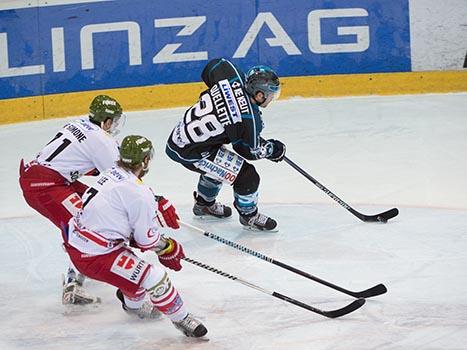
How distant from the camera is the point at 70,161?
4633 mm

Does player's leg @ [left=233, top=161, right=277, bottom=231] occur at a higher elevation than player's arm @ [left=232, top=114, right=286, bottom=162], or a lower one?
lower

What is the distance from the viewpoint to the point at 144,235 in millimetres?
3926

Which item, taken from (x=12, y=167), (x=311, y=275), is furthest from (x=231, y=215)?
(x=12, y=167)

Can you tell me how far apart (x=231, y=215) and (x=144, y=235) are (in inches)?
74.5

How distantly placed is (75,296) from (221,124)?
1300 mm

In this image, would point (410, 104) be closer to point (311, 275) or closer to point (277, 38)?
point (277, 38)

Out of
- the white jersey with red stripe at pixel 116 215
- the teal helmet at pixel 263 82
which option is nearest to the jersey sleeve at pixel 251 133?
the teal helmet at pixel 263 82

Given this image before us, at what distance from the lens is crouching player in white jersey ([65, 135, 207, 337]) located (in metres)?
3.90

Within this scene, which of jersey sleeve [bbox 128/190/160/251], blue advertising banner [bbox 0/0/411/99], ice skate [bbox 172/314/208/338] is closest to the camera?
jersey sleeve [bbox 128/190/160/251]

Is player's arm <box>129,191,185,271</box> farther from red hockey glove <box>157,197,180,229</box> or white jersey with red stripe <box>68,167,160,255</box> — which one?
red hockey glove <box>157,197,180,229</box>

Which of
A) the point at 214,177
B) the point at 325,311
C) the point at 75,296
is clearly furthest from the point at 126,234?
the point at 214,177

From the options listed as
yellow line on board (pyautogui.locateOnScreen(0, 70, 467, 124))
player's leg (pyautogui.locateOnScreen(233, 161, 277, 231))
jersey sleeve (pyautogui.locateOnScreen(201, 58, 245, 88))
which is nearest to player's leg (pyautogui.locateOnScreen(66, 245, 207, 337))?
player's leg (pyautogui.locateOnScreen(233, 161, 277, 231))

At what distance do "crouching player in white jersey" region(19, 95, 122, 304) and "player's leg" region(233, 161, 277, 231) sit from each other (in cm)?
96

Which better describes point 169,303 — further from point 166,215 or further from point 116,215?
point 166,215
